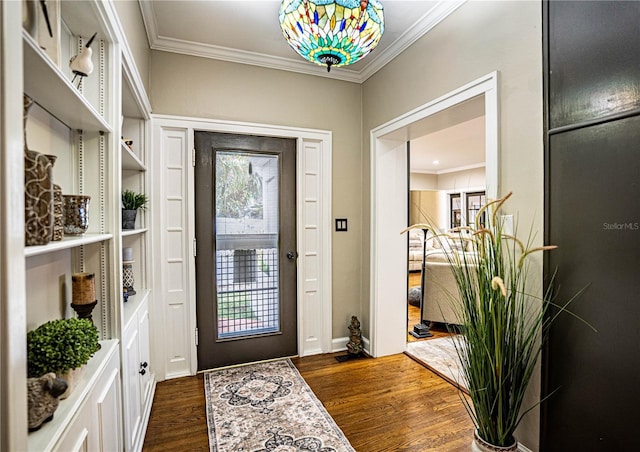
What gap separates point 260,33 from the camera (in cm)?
257

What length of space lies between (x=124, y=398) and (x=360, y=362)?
79.0 inches

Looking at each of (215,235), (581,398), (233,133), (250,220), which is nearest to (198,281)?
(215,235)

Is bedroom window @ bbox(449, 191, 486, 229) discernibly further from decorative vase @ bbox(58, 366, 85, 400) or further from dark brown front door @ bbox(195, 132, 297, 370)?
decorative vase @ bbox(58, 366, 85, 400)

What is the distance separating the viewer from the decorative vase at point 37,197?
87 cm

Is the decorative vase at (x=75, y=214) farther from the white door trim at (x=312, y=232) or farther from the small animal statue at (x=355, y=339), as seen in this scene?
the small animal statue at (x=355, y=339)

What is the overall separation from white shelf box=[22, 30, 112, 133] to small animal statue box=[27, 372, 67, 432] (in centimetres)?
83

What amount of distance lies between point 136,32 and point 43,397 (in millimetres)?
2023

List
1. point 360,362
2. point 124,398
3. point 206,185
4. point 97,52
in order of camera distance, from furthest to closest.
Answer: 1. point 360,362
2. point 206,185
3. point 124,398
4. point 97,52

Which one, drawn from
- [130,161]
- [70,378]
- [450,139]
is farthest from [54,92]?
[450,139]

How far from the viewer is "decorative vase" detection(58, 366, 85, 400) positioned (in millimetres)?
988

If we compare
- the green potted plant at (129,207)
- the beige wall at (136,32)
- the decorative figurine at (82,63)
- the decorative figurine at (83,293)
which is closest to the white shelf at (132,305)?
the decorative figurine at (83,293)

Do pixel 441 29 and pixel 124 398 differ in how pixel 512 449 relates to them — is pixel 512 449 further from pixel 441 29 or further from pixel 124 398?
pixel 441 29

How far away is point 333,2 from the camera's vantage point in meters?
1.69

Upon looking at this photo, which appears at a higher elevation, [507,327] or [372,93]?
[372,93]
